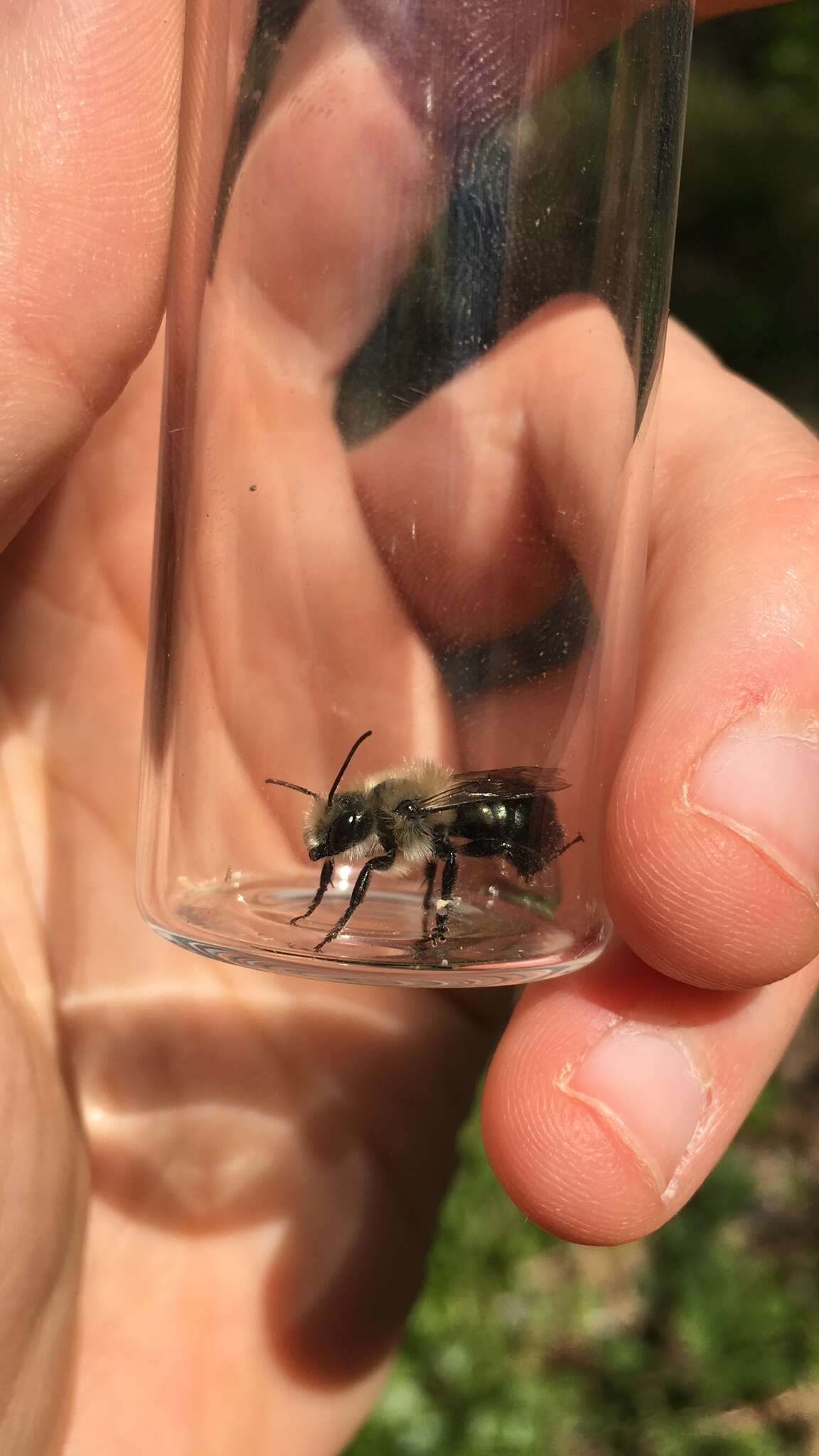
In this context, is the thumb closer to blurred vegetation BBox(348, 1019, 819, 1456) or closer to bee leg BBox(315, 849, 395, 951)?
bee leg BBox(315, 849, 395, 951)

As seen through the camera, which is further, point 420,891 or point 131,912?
point 131,912

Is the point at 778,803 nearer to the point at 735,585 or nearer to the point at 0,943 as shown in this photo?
the point at 735,585

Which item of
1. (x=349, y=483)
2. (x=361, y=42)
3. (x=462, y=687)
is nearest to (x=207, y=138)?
(x=361, y=42)

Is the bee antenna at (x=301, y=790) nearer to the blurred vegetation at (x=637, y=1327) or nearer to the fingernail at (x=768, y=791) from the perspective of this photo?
the fingernail at (x=768, y=791)

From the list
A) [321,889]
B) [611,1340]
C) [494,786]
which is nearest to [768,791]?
[494,786]

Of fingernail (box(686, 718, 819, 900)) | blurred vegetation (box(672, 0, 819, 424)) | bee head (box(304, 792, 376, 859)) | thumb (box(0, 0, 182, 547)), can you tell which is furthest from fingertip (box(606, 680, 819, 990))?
blurred vegetation (box(672, 0, 819, 424))

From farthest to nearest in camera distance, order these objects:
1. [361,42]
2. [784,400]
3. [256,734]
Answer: [784,400] < [256,734] < [361,42]

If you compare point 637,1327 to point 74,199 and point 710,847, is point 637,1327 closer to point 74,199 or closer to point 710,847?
point 710,847
